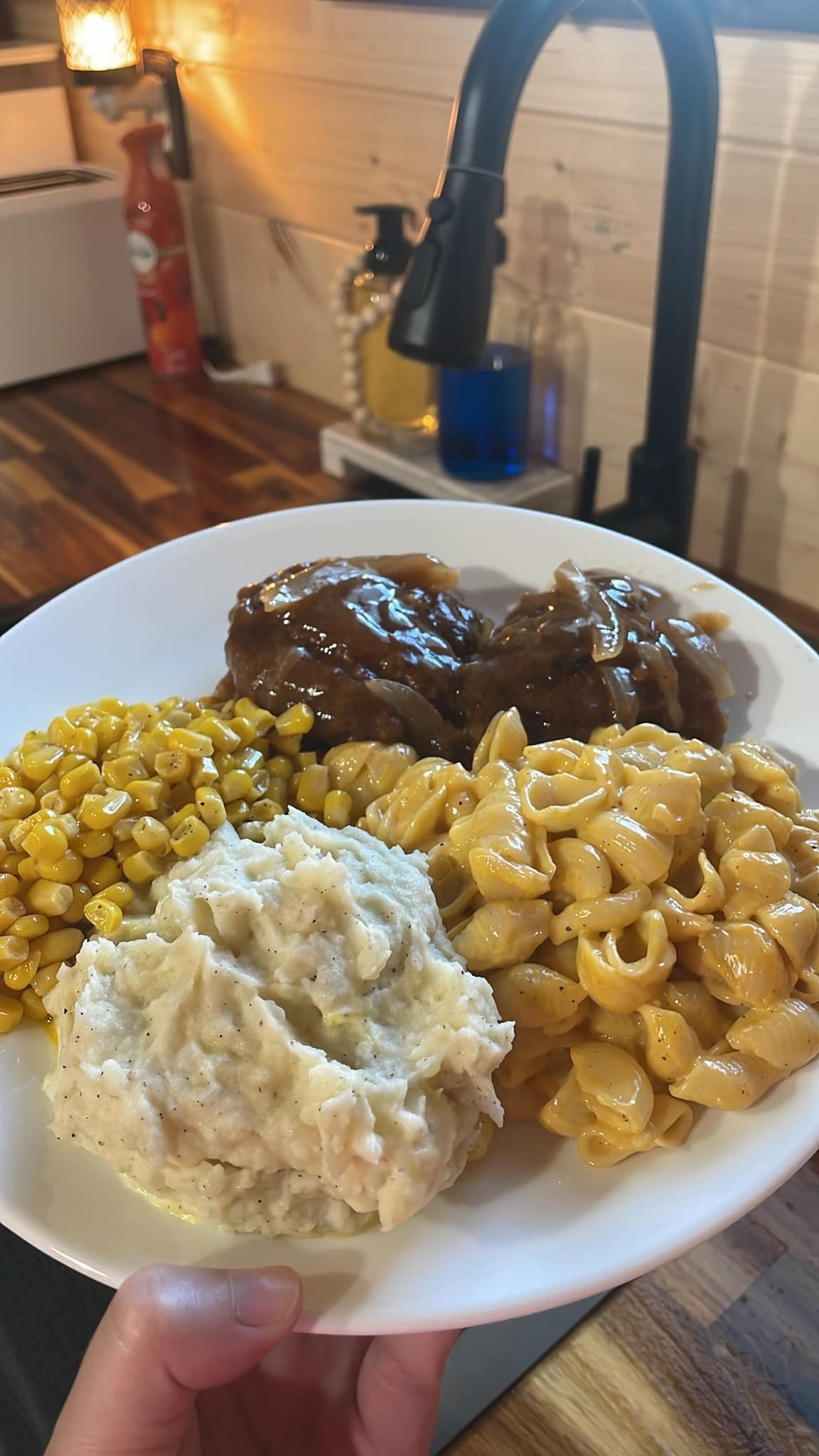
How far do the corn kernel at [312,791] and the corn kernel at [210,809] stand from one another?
11 cm

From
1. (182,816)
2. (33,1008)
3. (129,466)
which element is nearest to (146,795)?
(182,816)

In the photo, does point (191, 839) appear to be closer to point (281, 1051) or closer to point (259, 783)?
point (259, 783)

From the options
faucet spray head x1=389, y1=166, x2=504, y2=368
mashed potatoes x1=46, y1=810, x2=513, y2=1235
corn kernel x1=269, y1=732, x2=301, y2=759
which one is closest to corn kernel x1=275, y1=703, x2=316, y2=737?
corn kernel x1=269, y1=732, x2=301, y2=759

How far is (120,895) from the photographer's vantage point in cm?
112

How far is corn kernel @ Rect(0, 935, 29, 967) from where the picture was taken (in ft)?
3.50

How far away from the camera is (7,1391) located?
110cm

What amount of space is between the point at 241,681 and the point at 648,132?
48.0 inches

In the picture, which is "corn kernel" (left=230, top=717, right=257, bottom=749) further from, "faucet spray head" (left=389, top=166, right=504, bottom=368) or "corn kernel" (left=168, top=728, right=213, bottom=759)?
"faucet spray head" (left=389, top=166, right=504, bottom=368)

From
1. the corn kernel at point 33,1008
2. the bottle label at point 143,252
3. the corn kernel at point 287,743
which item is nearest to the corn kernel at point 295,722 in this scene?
the corn kernel at point 287,743

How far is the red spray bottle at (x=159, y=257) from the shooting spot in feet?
8.64

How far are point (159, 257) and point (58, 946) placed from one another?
2176 millimetres

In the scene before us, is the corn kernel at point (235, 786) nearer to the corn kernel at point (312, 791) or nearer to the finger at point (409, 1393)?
the corn kernel at point (312, 791)

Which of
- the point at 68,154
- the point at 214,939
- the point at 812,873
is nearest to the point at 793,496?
the point at 812,873

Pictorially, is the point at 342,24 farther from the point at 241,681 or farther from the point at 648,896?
the point at 648,896
